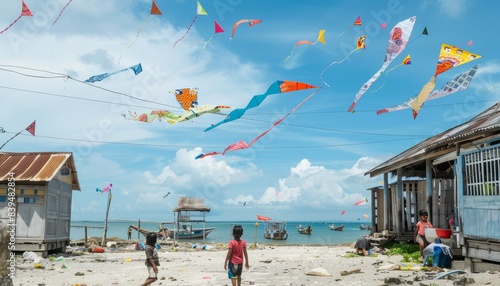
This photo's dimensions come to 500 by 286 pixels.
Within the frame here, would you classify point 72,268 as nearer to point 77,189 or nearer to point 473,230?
point 77,189

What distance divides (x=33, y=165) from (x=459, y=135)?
16.4 m

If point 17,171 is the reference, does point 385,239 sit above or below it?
below

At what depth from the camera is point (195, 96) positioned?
620 inches

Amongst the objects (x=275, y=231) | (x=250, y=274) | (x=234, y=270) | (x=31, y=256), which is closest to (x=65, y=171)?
(x=31, y=256)

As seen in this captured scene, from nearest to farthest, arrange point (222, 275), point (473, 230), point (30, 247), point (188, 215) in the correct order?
point (473, 230)
point (222, 275)
point (30, 247)
point (188, 215)

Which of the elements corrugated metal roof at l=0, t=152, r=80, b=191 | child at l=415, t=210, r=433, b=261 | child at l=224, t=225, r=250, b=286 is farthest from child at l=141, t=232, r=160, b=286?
corrugated metal roof at l=0, t=152, r=80, b=191

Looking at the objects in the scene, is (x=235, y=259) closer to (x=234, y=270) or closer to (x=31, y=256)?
(x=234, y=270)

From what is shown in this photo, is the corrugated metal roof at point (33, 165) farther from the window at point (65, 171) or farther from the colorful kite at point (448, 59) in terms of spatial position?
the colorful kite at point (448, 59)

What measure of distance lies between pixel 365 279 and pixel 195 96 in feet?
25.0

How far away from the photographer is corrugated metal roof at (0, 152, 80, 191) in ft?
64.4

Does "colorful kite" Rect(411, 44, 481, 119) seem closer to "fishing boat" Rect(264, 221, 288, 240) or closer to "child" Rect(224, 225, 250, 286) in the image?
"child" Rect(224, 225, 250, 286)

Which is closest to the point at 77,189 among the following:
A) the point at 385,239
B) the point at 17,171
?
the point at 17,171

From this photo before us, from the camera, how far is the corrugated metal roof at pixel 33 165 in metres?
19.6

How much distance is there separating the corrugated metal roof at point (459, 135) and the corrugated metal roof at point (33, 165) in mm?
13001
